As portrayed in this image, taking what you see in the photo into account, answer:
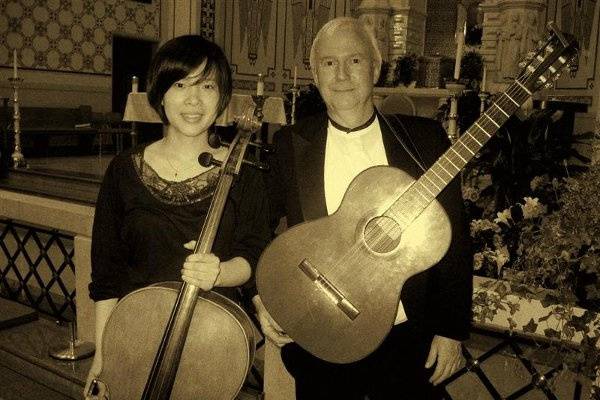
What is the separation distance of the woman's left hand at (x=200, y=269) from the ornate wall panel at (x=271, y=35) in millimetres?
8685

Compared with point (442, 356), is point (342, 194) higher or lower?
higher

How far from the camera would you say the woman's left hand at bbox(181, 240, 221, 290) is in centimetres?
157

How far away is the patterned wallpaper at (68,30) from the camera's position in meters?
9.32

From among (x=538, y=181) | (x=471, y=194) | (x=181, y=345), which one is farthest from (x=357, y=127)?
(x=471, y=194)

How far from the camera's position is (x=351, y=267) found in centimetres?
150

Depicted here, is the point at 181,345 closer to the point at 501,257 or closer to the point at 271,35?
the point at 501,257

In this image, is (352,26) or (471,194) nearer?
(352,26)

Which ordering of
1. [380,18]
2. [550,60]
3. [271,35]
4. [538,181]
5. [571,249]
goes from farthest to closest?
1. [271,35]
2. [380,18]
3. [538,181]
4. [571,249]
5. [550,60]

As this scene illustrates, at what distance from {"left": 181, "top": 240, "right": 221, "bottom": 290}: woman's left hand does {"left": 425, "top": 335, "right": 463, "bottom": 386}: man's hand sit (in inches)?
25.7

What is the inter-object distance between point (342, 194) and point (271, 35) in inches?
427

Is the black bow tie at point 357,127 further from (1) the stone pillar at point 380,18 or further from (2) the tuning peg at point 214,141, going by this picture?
(1) the stone pillar at point 380,18

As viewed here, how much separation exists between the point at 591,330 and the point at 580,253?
263mm

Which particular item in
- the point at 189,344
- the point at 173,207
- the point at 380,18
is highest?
the point at 380,18

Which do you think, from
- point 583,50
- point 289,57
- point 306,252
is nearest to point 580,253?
point 306,252
